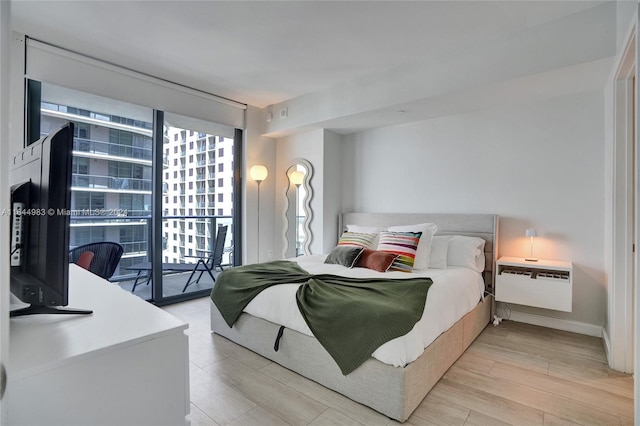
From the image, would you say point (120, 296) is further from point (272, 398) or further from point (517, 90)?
point (517, 90)

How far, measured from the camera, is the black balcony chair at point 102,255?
132 inches

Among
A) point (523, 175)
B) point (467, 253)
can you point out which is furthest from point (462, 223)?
point (523, 175)

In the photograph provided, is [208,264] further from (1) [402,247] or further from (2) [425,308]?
(2) [425,308]

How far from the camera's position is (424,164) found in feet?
13.3

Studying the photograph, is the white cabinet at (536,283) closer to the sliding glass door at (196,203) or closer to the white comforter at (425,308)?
the white comforter at (425,308)

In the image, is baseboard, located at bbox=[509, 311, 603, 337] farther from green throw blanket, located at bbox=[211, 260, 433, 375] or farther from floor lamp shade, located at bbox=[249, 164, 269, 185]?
floor lamp shade, located at bbox=[249, 164, 269, 185]

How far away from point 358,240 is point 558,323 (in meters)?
2.17

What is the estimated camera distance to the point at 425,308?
2.13 m

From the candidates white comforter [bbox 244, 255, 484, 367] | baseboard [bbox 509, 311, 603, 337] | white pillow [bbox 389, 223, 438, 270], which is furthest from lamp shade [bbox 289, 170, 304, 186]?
baseboard [bbox 509, 311, 603, 337]

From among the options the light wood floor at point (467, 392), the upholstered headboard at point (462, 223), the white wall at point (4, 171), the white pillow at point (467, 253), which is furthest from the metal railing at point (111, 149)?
the white pillow at point (467, 253)

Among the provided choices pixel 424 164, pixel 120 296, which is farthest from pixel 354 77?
pixel 120 296

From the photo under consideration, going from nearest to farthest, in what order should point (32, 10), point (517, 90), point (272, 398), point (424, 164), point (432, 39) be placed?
point (272, 398)
point (32, 10)
point (432, 39)
point (517, 90)
point (424, 164)

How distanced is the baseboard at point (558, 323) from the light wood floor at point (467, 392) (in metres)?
0.29

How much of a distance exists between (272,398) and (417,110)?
10.3 ft
